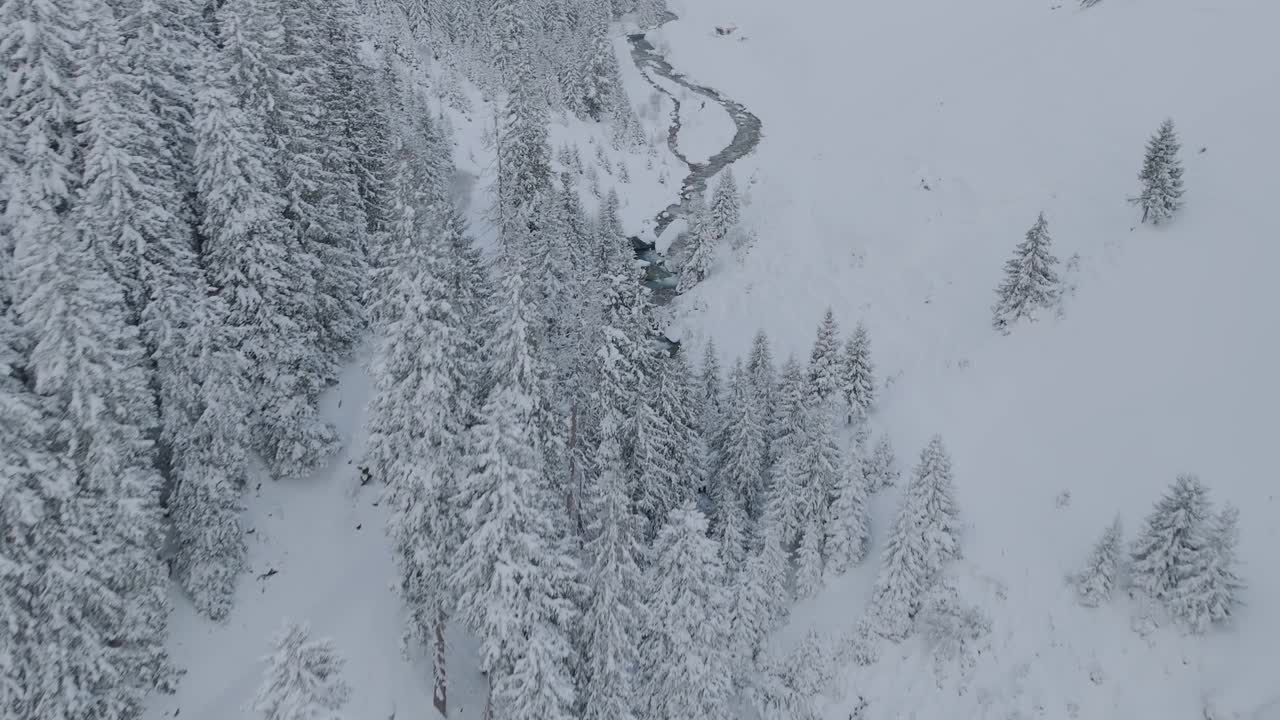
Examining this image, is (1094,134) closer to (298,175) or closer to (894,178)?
(894,178)

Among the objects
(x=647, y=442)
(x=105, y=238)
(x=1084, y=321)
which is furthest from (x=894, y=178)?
(x=105, y=238)

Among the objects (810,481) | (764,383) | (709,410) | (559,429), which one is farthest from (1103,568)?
(559,429)

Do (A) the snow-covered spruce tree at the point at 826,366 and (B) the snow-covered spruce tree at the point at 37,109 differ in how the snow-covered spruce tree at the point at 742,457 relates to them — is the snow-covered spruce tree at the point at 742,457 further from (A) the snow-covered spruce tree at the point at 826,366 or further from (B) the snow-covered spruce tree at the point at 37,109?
(B) the snow-covered spruce tree at the point at 37,109

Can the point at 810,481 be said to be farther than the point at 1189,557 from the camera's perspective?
Yes

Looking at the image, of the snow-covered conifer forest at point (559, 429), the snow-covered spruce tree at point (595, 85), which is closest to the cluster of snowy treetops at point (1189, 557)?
the snow-covered conifer forest at point (559, 429)

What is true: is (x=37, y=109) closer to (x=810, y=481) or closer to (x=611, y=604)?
(x=611, y=604)

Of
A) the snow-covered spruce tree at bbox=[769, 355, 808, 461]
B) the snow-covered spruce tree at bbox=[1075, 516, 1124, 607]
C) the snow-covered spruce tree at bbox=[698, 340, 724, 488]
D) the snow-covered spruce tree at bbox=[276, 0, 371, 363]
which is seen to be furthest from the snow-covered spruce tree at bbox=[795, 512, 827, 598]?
the snow-covered spruce tree at bbox=[276, 0, 371, 363]
